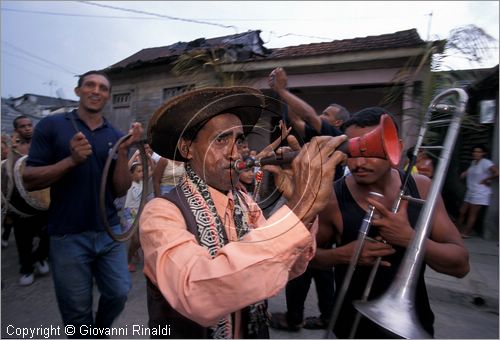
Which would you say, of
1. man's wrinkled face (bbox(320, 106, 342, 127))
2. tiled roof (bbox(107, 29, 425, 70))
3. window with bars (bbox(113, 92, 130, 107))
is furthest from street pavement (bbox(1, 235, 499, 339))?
window with bars (bbox(113, 92, 130, 107))

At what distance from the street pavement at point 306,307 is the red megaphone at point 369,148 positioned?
2.68 meters

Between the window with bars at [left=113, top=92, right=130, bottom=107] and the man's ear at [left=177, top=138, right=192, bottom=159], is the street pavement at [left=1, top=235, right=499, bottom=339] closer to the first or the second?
the man's ear at [left=177, top=138, right=192, bottom=159]

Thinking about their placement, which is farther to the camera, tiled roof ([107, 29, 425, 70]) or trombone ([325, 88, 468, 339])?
tiled roof ([107, 29, 425, 70])

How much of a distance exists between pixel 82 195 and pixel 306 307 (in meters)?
2.85

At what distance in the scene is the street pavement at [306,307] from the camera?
3.41 metres

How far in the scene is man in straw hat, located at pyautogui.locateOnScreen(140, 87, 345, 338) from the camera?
105 cm

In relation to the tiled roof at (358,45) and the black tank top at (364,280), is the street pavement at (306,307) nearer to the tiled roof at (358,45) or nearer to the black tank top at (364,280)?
the black tank top at (364,280)

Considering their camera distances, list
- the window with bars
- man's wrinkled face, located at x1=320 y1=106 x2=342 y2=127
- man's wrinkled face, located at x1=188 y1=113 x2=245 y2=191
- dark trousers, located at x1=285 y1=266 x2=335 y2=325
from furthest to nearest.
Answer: the window with bars, dark trousers, located at x1=285 y1=266 x2=335 y2=325, man's wrinkled face, located at x1=320 y1=106 x2=342 y2=127, man's wrinkled face, located at x1=188 y1=113 x2=245 y2=191

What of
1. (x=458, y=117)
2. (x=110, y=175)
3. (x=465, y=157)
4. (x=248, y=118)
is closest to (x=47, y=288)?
(x=110, y=175)

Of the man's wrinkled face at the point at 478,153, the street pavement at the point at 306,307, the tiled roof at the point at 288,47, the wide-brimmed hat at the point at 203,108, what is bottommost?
the street pavement at the point at 306,307

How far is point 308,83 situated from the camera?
498 cm

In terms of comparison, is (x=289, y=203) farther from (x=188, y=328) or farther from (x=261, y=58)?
(x=261, y=58)

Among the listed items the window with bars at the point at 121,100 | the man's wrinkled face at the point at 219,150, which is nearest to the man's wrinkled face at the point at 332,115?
the man's wrinkled face at the point at 219,150

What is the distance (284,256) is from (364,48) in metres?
4.73
